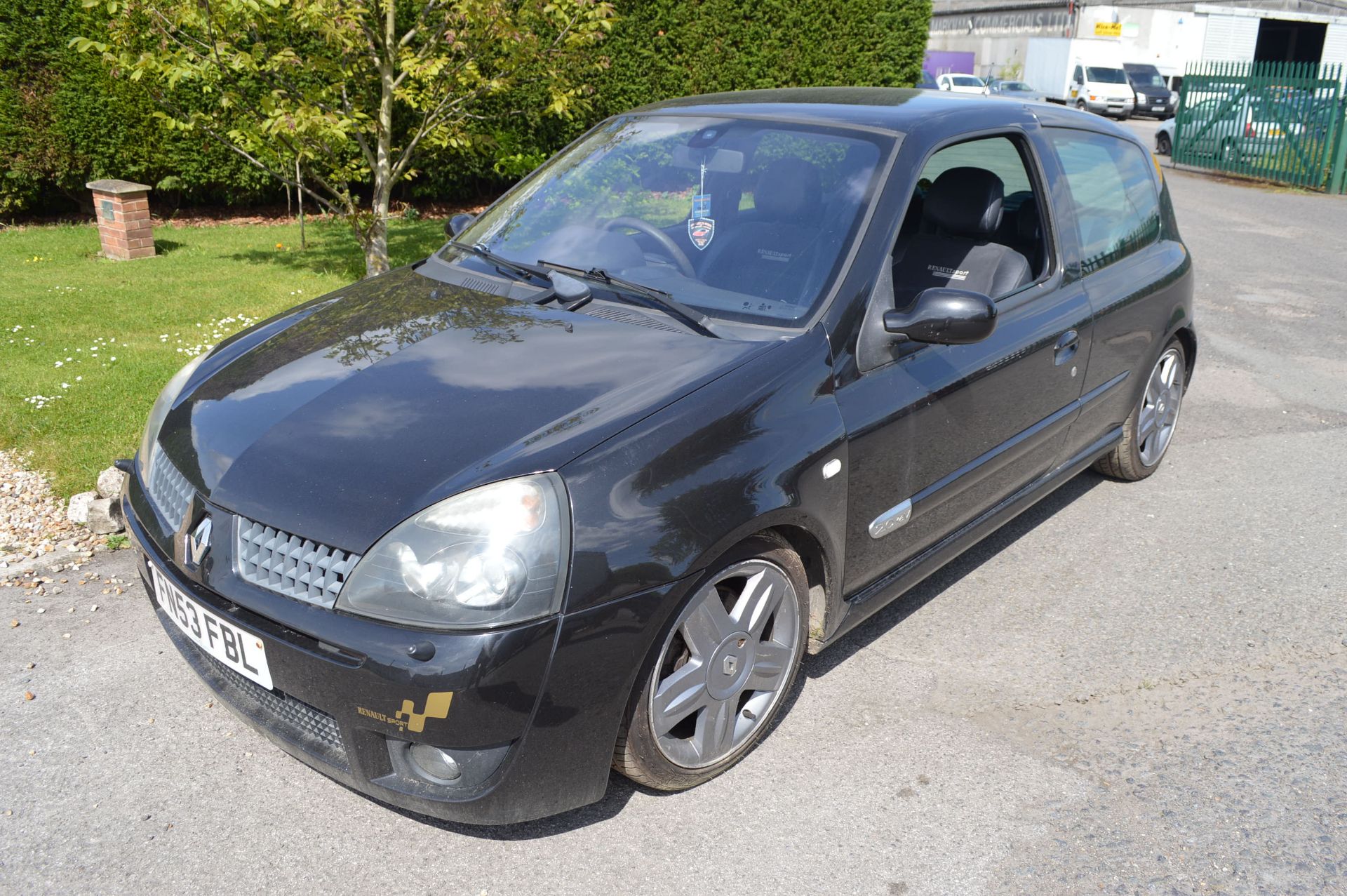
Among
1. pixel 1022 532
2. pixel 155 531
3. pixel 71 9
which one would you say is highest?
pixel 71 9

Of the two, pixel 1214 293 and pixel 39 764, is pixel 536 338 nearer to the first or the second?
pixel 39 764

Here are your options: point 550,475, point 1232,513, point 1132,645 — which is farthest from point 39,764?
point 1232,513

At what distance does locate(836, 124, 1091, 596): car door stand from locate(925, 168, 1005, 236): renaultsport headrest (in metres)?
0.10

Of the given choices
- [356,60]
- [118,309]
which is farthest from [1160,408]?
[118,309]

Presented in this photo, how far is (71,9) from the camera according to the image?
9.90 metres

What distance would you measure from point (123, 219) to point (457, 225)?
6289mm

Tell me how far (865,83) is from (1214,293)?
6786 mm

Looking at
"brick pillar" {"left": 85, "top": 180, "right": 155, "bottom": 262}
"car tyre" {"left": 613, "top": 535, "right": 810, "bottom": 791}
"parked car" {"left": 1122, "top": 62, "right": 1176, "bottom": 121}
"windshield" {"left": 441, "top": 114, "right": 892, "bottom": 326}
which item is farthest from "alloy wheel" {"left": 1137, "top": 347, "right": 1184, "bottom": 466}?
"parked car" {"left": 1122, "top": 62, "right": 1176, "bottom": 121}

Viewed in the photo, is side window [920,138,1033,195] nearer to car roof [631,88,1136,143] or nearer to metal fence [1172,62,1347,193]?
car roof [631,88,1136,143]

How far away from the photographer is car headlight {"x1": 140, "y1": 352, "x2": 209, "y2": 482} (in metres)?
2.95

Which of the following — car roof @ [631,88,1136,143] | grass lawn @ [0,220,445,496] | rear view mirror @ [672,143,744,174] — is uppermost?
car roof @ [631,88,1136,143]

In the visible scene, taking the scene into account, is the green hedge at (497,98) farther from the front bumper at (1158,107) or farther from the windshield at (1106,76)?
the front bumper at (1158,107)

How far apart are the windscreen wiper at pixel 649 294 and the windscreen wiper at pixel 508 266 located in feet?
0.17

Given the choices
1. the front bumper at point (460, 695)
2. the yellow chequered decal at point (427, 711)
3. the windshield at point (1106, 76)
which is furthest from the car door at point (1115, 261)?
the windshield at point (1106, 76)
